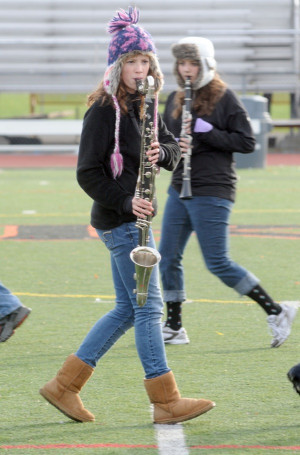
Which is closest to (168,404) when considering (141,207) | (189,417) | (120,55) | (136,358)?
(189,417)

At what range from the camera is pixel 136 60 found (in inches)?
183

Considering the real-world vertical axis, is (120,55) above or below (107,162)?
above

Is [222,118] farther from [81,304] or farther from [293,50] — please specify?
[293,50]

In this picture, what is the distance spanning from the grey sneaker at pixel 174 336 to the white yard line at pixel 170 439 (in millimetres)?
1632

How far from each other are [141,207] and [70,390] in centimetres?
99

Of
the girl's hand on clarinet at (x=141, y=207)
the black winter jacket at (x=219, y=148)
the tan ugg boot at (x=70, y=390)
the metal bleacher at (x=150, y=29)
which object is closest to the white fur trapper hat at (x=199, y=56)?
the black winter jacket at (x=219, y=148)

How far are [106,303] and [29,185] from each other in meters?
9.03

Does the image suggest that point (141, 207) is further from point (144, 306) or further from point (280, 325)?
point (280, 325)

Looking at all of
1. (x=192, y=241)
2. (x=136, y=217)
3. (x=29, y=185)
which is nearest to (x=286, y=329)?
(x=136, y=217)

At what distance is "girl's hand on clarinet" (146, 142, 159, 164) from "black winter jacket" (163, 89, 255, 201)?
1625 mm

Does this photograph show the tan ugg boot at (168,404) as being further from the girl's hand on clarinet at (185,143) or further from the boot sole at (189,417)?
the girl's hand on clarinet at (185,143)

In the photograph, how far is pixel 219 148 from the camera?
618 cm

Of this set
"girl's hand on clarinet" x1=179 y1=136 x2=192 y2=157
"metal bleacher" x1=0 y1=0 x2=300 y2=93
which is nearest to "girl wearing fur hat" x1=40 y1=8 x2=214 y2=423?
"girl's hand on clarinet" x1=179 y1=136 x2=192 y2=157

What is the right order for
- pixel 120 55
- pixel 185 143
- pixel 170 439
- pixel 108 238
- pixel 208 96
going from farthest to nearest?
pixel 208 96, pixel 185 143, pixel 108 238, pixel 120 55, pixel 170 439
